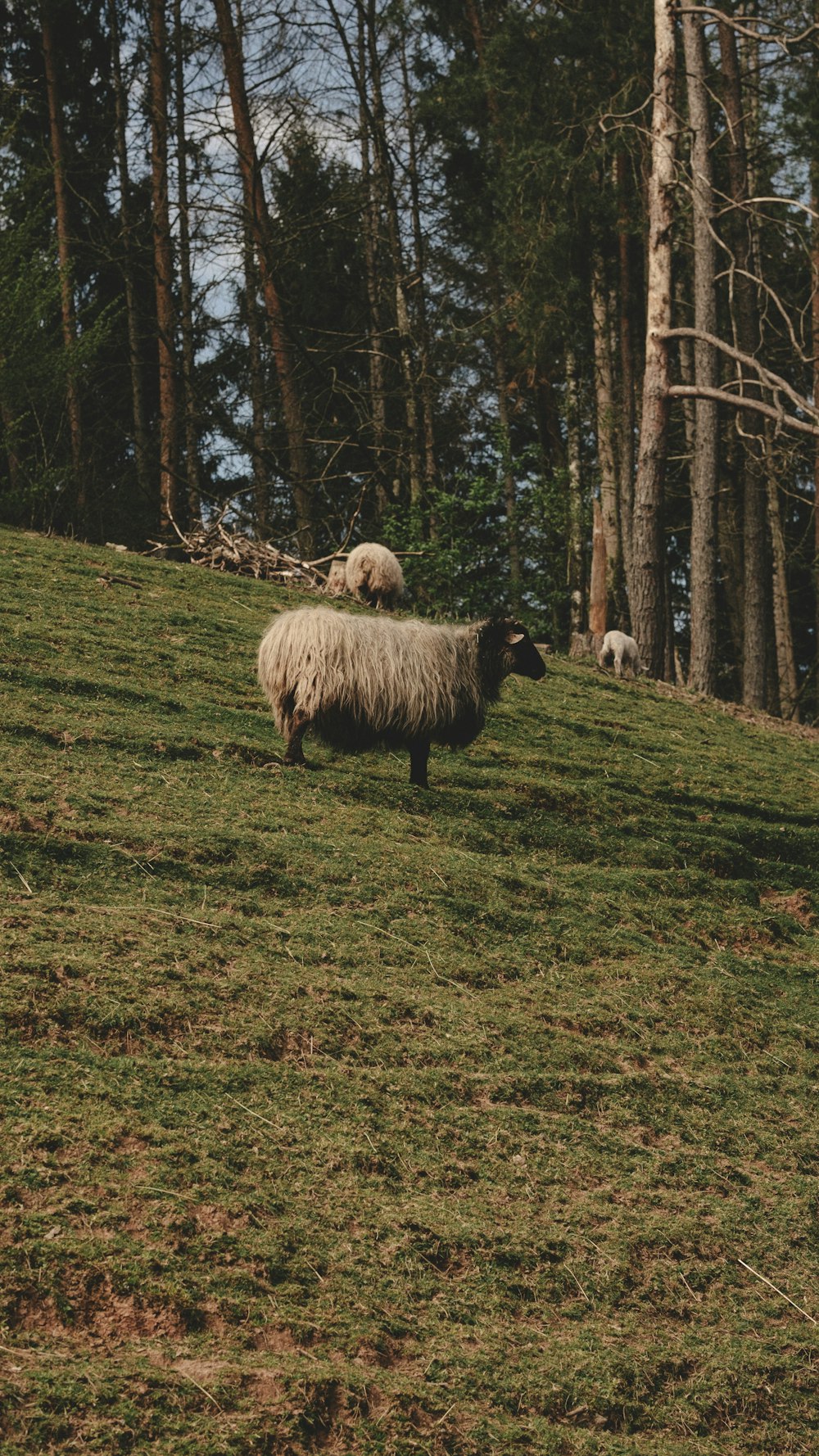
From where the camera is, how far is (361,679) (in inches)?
340

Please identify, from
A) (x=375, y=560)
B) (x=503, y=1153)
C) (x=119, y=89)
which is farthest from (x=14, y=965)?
(x=119, y=89)

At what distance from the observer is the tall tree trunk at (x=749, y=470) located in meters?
19.6

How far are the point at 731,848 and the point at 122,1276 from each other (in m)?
6.63

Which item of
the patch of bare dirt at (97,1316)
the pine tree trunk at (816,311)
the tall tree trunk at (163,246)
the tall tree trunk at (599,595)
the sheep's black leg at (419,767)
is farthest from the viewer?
the pine tree trunk at (816,311)

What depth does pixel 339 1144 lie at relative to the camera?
5.09 metres

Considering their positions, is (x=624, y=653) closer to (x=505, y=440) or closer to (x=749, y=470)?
(x=749, y=470)

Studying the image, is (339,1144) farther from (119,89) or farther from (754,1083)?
(119,89)

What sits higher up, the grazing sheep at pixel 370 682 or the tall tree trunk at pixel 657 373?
the tall tree trunk at pixel 657 373

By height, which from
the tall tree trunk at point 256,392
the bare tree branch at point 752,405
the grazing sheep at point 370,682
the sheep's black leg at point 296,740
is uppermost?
the tall tree trunk at point 256,392

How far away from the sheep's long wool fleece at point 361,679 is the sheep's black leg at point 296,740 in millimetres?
52

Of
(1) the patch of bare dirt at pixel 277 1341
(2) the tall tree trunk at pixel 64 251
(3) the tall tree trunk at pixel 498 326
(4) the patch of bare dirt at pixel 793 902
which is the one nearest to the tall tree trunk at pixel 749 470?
(3) the tall tree trunk at pixel 498 326

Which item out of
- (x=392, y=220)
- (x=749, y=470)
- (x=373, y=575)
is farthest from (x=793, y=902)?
(x=392, y=220)

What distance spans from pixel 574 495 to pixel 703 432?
6.00 metres

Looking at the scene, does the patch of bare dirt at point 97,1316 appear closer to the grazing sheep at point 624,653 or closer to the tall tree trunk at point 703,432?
the grazing sheep at point 624,653
